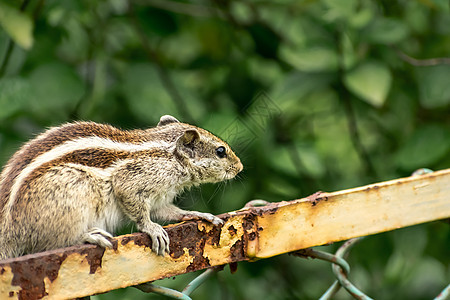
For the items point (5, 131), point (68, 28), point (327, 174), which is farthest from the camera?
point (327, 174)

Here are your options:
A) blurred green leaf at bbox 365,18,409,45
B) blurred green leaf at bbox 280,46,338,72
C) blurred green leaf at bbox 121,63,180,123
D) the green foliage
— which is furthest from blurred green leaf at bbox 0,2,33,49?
blurred green leaf at bbox 365,18,409,45

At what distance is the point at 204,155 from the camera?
4.45 feet

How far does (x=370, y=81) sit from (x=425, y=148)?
28 centimetres

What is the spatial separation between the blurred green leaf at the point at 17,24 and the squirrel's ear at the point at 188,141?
51 centimetres

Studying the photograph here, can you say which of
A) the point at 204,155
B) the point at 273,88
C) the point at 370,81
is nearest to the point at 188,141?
the point at 204,155

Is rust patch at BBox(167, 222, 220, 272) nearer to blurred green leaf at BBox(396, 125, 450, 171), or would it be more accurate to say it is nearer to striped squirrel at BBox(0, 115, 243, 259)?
striped squirrel at BBox(0, 115, 243, 259)

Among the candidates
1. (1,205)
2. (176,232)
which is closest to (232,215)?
(176,232)

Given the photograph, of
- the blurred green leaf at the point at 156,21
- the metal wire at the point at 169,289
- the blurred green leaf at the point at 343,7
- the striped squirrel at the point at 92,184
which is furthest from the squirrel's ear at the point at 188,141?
the blurred green leaf at the point at 156,21

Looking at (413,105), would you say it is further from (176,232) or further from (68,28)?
(176,232)

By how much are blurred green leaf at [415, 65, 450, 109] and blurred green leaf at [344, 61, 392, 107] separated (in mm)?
158

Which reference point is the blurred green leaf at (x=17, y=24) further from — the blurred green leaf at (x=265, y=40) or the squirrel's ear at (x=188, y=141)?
→ the blurred green leaf at (x=265, y=40)

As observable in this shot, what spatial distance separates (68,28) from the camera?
1.92 metres

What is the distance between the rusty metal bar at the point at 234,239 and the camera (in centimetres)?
76

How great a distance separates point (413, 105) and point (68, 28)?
1.18 metres
